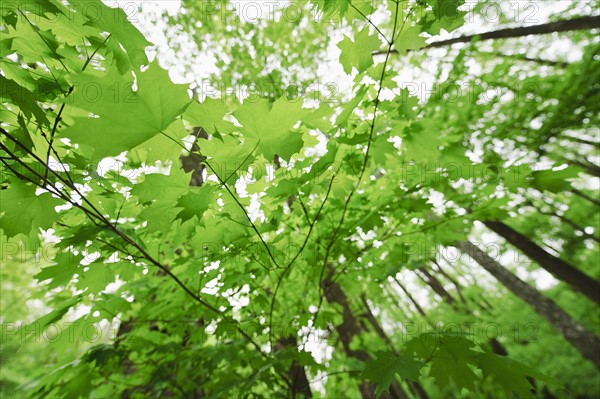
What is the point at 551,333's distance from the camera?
10969 millimetres

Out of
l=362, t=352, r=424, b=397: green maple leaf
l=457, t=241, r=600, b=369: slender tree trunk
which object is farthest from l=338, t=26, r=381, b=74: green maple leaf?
l=457, t=241, r=600, b=369: slender tree trunk

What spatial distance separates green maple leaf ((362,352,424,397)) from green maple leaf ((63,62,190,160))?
115 cm

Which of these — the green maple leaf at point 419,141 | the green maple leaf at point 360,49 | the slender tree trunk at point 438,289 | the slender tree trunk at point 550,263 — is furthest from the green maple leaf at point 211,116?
the slender tree trunk at point 438,289

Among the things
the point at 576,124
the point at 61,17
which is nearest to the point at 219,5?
the point at 61,17

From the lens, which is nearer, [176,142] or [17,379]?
[176,142]

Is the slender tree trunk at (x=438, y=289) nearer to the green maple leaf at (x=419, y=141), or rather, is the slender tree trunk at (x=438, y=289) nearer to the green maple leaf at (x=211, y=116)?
Result: the green maple leaf at (x=419, y=141)

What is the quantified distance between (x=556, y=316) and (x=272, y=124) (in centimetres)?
912

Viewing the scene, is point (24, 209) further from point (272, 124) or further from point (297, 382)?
point (297, 382)

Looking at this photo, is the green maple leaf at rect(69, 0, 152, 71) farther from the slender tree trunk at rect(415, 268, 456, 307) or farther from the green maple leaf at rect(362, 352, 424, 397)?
the slender tree trunk at rect(415, 268, 456, 307)

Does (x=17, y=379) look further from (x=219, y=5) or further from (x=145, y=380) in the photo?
(x=219, y=5)

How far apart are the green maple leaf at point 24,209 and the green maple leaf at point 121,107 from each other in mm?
531

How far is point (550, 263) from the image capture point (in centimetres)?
646

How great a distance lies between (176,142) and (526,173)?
1611 mm

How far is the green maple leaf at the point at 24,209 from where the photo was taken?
1003 mm
